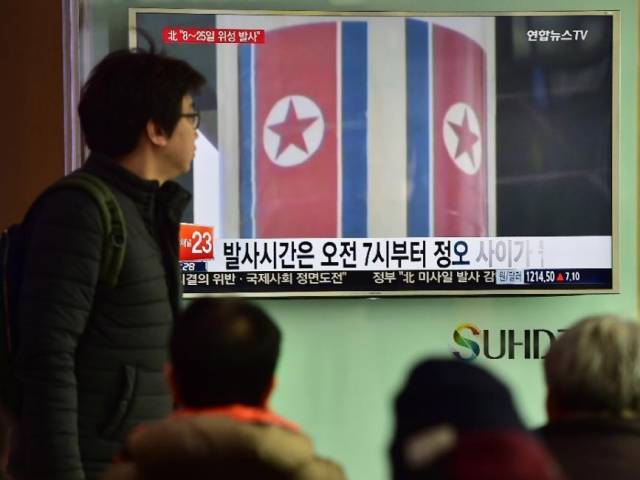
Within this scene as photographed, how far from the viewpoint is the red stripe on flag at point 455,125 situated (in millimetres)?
3674

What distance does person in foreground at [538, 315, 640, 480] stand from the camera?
1728 millimetres

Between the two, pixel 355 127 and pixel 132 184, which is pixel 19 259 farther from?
pixel 355 127

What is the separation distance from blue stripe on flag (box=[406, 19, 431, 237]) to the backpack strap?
5.17ft

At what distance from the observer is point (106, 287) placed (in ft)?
7.30

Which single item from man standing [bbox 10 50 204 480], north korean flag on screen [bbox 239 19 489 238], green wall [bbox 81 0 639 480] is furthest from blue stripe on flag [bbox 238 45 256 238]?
man standing [bbox 10 50 204 480]

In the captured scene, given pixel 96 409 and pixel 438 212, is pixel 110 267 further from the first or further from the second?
pixel 438 212

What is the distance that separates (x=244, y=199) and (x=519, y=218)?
82 cm

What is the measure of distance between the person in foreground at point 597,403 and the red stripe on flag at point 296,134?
1.87 m

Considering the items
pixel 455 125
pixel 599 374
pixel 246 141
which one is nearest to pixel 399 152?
pixel 455 125

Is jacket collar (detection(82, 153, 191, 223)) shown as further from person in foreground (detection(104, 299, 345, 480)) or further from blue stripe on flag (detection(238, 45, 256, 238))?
blue stripe on flag (detection(238, 45, 256, 238))

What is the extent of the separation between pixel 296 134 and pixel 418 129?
0.36 m

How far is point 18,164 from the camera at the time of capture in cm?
377

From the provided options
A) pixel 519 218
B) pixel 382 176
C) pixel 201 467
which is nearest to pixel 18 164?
pixel 382 176

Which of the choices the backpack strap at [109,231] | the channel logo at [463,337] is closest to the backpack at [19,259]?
the backpack strap at [109,231]
